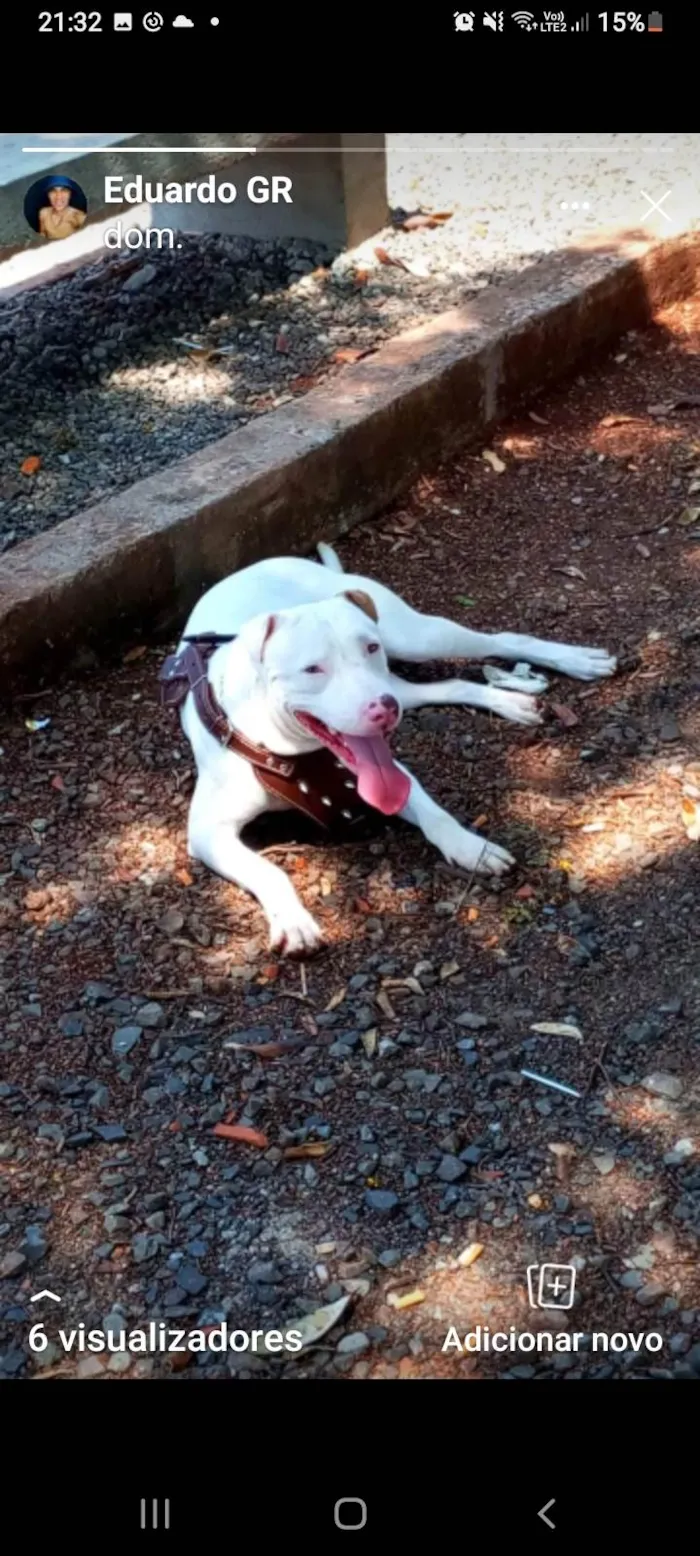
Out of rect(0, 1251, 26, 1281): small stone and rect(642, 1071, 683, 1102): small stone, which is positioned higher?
rect(642, 1071, 683, 1102): small stone

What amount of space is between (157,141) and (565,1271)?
2.68 metres

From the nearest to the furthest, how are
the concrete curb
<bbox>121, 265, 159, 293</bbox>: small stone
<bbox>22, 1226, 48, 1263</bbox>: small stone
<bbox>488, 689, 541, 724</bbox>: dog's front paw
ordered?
<bbox>22, 1226, 48, 1263</bbox>: small stone < <bbox>488, 689, 541, 724</bbox>: dog's front paw < the concrete curb < <bbox>121, 265, 159, 293</bbox>: small stone

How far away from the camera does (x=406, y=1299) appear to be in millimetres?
2582

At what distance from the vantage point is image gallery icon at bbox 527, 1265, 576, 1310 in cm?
A: 252

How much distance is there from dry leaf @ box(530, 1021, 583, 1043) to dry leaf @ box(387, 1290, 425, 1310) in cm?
69

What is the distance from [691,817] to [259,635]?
1072mm

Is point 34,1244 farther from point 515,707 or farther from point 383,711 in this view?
point 515,707

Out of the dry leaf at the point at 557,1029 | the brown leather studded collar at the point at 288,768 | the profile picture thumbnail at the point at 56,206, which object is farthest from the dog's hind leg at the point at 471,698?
the profile picture thumbnail at the point at 56,206

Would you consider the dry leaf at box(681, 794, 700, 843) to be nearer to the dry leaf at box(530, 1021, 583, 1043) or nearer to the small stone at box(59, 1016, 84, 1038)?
the dry leaf at box(530, 1021, 583, 1043)

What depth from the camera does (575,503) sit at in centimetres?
512
